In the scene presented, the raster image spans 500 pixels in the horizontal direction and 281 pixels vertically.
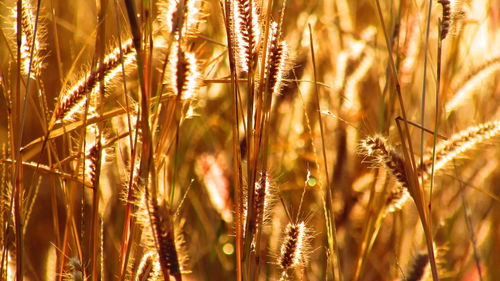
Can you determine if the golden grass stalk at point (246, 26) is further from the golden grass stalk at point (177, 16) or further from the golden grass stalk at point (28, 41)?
the golden grass stalk at point (28, 41)

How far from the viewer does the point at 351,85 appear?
66.0 inches

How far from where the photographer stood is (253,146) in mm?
966

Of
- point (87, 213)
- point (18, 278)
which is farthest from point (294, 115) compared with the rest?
point (18, 278)

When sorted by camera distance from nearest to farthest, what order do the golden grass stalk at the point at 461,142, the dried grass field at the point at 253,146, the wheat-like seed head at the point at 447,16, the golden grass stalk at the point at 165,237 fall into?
the golden grass stalk at the point at 165,237 < the dried grass field at the point at 253,146 < the wheat-like seed head at the point at 447,16 < the golden grass stalk at the point at 461,142

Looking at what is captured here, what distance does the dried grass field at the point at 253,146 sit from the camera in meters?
0.91

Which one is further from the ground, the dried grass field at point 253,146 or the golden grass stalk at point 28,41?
the golden grass stalk at point 28,41

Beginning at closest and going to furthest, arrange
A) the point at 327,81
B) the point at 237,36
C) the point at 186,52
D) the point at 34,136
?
the point at 186,52
the point at 237,36
the point at 327,81
the point at 34,136

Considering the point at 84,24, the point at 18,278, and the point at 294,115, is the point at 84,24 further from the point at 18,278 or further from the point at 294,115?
the point at 18,278

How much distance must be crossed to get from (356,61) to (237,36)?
87 centimetres

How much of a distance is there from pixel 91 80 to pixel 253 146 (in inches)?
10.4

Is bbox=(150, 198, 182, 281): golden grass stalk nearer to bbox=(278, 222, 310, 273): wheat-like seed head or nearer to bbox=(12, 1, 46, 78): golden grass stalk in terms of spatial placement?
bbox=(278, 222, 310, 273): wheat-like seed head

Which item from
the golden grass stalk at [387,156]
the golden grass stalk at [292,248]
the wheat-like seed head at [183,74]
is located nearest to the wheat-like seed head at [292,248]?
the golden grass stalk at [292,248]

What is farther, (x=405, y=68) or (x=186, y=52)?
(x=405, y=68)

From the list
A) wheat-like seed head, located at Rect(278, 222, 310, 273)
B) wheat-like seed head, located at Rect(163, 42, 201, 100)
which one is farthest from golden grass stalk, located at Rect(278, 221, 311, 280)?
wheat-like seed head, located at Rect(163, 42, 201, 100)
